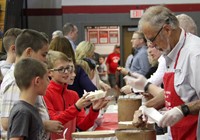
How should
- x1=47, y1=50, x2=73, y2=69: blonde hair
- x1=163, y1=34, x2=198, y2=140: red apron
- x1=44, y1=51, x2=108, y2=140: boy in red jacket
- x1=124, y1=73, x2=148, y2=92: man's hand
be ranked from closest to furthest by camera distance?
x1=163, y1=34, x2=198, y2=140: red apron → x1=124, y1=73, x2=148, y2=92: man's hand → x1=44, y1=51, x2=108, y2=140: boy in red jacket → x1=47, y1=50, x2=73, y2=69: blonde hair

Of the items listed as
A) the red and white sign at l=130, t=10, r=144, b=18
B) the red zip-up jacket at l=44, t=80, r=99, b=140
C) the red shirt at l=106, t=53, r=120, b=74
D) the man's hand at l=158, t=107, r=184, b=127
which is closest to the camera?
the man's hand at l=158, t=107, r=184, b=127

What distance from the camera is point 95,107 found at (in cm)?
367

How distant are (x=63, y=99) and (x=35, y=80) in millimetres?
766

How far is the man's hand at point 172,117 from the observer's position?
277cm

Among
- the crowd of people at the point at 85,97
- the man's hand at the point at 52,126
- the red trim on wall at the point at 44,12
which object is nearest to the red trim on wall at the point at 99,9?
the red trim on wall at the point at 44,12

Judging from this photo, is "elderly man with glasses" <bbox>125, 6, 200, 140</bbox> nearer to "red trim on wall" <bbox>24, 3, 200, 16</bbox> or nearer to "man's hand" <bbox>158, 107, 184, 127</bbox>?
"man's hand" <bbox>158, 107, 184, 127</bbox>

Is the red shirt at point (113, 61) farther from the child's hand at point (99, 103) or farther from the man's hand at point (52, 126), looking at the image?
the man's hand at point (52, 126)

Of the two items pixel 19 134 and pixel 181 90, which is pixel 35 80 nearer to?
pixel 19 134

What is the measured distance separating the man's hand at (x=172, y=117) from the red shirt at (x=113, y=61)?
1105cm

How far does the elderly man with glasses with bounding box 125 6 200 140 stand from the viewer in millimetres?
2854

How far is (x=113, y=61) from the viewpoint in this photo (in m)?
14.1

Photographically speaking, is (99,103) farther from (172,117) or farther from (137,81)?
(172,117)

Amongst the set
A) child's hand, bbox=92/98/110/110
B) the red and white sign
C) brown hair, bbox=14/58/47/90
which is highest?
the red and white sign

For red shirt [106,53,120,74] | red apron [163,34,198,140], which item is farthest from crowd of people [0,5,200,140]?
red shirt [106,53,120,74]
